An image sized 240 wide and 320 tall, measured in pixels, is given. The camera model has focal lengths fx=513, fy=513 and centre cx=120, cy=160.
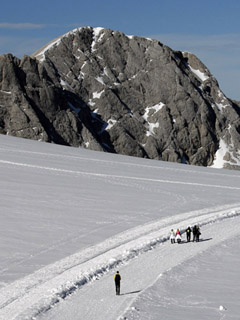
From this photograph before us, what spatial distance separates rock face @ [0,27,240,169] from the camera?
510 feet

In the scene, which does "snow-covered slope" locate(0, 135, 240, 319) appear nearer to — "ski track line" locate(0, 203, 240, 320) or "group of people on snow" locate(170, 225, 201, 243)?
"ski track line" locate(0, 203, 240, 320)

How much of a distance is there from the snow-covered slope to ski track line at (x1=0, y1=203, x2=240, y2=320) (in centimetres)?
3

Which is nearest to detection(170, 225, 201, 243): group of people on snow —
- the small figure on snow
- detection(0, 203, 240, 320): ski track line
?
the small figure on snow

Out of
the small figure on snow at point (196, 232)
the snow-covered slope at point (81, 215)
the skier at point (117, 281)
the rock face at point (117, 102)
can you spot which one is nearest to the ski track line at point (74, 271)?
the snow-covered slope at point (81, 215)

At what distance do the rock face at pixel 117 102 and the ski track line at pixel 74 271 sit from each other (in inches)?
4880

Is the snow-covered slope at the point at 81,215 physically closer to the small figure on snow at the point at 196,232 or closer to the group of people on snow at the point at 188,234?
the group of people on snow at the point at 188,234

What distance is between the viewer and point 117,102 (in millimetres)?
177250

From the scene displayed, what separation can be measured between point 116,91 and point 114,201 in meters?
150

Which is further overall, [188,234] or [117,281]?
[188,234]

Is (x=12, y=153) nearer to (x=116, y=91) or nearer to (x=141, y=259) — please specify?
(x=141, y=259)

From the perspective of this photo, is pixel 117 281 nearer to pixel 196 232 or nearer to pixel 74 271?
pixel 74 271

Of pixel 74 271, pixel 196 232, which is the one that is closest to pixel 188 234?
pixel 196 232

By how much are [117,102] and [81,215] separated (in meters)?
150

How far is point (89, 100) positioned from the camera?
178m
